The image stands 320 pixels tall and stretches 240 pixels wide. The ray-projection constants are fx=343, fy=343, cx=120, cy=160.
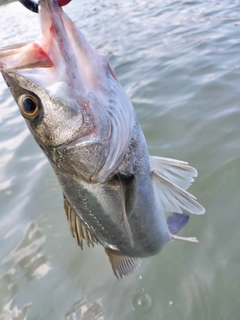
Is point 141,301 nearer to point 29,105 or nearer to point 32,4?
point 29,105

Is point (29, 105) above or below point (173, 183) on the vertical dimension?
above

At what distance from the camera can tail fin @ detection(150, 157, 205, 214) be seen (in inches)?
80.7

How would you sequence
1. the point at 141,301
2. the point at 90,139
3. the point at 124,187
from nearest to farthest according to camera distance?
1. the point at 90,139
2. the point at 124,187
3. the point at 141,301

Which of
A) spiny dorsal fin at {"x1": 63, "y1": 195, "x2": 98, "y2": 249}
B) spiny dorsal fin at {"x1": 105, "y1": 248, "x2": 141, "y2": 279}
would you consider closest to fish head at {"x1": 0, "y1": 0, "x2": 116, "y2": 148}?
spiny dorsal fin at {"x1": 63, "y1": 195, "x2": 98, "y2": 249}

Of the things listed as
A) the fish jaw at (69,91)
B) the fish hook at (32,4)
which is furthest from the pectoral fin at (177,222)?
the fish hook at (32,4)

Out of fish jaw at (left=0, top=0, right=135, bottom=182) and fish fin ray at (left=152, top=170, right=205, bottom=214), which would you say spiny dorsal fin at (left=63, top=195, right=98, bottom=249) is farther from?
fish fin ray at (left=152, top=170, right=205, bottom=214)

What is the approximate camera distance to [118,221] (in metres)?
1.96

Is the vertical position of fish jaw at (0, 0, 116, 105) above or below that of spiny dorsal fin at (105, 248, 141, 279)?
above

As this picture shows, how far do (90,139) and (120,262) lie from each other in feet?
3.40

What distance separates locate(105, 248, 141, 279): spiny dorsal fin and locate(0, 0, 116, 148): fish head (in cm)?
98

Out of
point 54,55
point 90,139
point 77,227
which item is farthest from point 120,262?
point 54,55

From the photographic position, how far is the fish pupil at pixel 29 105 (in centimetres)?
148

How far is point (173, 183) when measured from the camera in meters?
2.07

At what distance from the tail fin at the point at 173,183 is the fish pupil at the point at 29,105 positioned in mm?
824
